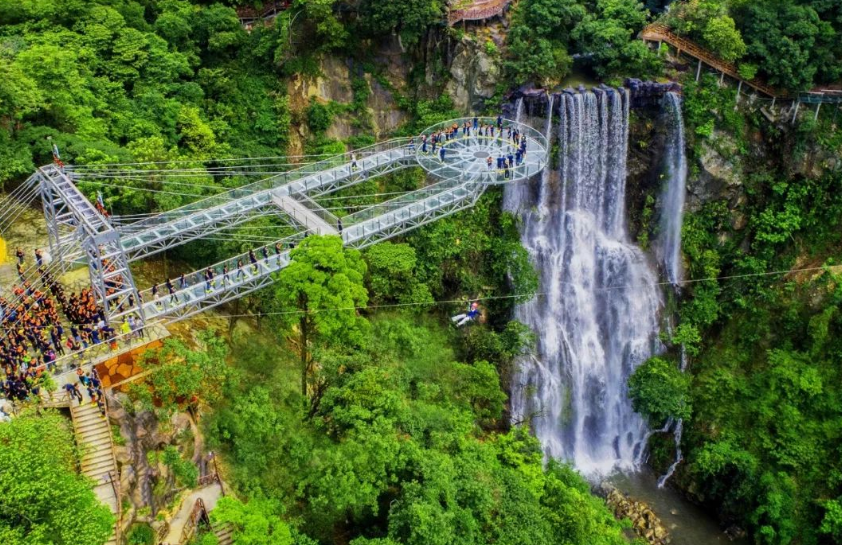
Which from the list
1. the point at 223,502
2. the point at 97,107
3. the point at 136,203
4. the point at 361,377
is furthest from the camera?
the point at 97,107

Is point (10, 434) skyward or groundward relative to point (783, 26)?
groundward

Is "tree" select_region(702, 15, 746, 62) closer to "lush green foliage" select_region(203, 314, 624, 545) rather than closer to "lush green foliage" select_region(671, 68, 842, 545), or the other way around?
"lush green foliage" select_region(671, 68, 842, 545)

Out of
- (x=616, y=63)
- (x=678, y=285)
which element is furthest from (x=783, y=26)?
(x=678, y=285)

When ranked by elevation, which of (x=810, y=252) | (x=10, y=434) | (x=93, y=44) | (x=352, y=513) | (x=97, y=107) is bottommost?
(x=352, y=513)

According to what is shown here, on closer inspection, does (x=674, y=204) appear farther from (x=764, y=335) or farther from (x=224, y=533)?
(x=224, y=533)

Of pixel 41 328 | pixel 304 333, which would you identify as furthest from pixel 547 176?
pixel 41 328

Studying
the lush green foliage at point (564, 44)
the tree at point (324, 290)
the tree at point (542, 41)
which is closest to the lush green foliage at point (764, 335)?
the lush green foliage at point (564, 44)

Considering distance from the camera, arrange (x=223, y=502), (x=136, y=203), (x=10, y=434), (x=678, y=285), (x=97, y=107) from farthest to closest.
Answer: (x=678, y=285), (x=97, y=107), (x=136, y=203), (x=223, y=502), (x=10, y=434)

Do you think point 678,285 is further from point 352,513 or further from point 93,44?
point 93,44
